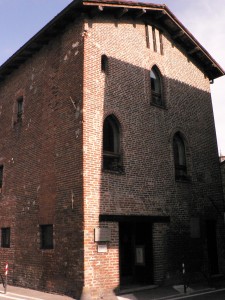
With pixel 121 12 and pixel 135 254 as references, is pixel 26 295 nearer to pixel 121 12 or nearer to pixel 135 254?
pixel 135 254

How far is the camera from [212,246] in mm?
13305

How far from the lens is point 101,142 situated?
10.5 meters

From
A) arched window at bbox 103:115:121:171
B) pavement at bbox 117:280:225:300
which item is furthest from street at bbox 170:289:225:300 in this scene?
arched window at bbox 103:115:121:171

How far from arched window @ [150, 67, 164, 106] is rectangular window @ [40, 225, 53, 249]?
609cm

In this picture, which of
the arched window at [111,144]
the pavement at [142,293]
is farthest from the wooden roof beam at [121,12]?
the pavement at [142,293]

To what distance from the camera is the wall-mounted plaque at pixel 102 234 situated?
374 inches

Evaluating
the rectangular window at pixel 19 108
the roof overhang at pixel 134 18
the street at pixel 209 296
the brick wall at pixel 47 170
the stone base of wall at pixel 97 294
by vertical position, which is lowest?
the street at pixel 209 296

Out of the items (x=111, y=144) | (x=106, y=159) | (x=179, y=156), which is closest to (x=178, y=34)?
(x=179, y=156)

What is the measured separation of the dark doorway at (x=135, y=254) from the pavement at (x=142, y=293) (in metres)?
0.65

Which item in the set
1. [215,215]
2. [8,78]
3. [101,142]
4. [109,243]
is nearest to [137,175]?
[101,142]

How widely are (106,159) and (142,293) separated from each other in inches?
164

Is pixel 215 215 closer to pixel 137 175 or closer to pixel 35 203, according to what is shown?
pixel 137 175

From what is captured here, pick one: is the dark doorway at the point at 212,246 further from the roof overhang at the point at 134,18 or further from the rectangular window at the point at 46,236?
the roof overhang at the point at 134,18

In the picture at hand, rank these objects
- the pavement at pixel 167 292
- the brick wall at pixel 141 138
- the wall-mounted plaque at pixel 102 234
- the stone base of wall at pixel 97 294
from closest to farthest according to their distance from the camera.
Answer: the stone base of wall at pixel 97 294
the pavement at pixel 167 292
the wall-mounted plaque at pixel 102 234
the brick wall at pixel 141 138
